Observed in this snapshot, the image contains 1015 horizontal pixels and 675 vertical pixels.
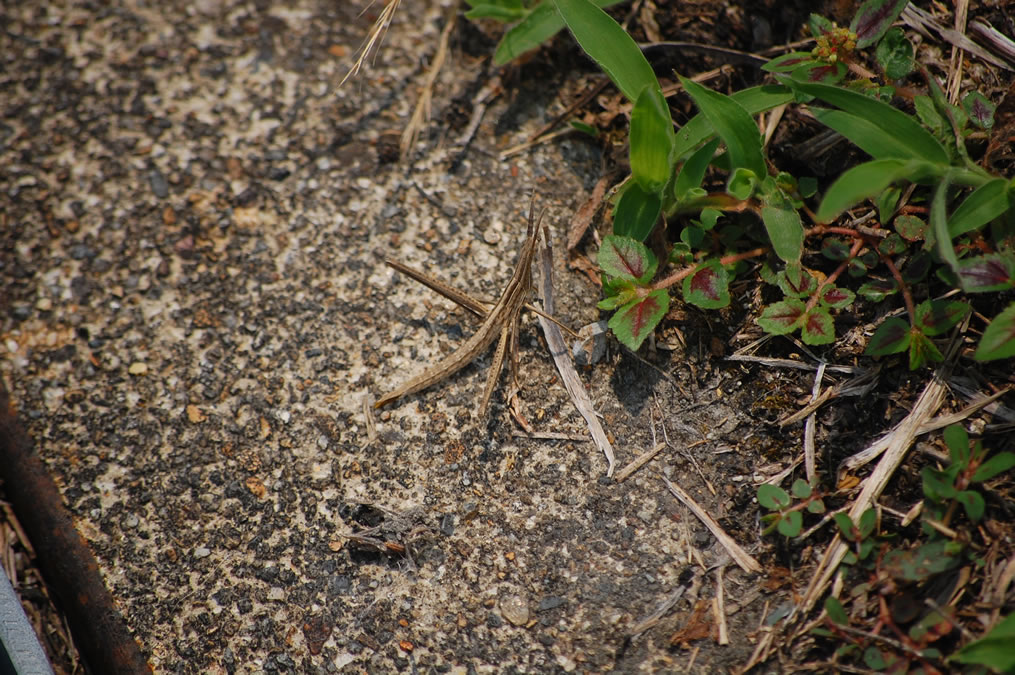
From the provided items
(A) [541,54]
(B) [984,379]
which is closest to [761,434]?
(B) [984,379]

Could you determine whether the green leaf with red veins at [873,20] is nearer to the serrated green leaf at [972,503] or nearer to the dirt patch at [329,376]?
the dirt patch at [329,376]

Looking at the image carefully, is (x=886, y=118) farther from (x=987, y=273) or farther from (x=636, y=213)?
(x=636, y=213)

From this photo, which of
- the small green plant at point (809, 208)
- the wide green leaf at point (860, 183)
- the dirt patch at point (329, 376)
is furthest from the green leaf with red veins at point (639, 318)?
the wide green leaf at point (860, 183)

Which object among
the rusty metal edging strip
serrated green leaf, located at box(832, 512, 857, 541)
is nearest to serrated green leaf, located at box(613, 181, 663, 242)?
serrated green leaf, located at box(832, 512, 857, 541)

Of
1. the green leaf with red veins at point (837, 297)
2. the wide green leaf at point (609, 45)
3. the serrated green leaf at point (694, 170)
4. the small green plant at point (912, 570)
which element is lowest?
the small green plant at point (912, 570)

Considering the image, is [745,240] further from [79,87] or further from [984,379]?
[79,87]

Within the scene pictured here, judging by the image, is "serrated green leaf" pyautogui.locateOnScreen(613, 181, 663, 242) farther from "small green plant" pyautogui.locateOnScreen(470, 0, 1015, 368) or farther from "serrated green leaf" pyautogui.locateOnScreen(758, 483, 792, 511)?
"serrated green leaf" pyautogui.locateOnScreen(758, 483, 792, 511)
